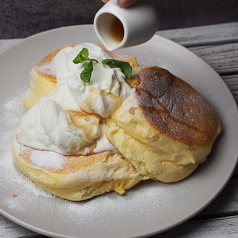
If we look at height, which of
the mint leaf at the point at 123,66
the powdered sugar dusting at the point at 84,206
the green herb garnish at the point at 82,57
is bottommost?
the powdered sugar dusting at the point at 84,206

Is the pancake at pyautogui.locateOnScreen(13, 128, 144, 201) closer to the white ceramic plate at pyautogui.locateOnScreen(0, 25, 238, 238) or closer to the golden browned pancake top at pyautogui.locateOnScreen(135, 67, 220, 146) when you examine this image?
the white ceramic plate at pyautogui.locateOnScreen(0, 25, 238, 238)

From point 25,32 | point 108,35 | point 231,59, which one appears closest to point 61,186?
point 108,35

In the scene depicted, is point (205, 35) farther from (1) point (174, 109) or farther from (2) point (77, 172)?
(2) point (77, 172)

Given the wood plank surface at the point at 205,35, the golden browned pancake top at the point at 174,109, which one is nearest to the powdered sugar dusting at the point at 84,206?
the golden browned pancake top at the point at 174,109

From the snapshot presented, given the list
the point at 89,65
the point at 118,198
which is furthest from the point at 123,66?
the point at 118,198

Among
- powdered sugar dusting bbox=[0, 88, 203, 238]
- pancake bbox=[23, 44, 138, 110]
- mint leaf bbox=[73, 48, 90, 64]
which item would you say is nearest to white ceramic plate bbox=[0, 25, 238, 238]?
powdered sugar dusting bbox=[0, 88, 203, 238]

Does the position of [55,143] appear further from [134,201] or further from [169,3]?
[169,3]

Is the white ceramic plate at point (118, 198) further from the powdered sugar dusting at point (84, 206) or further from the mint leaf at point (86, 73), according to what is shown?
the mint leaf at point (86, 73)
